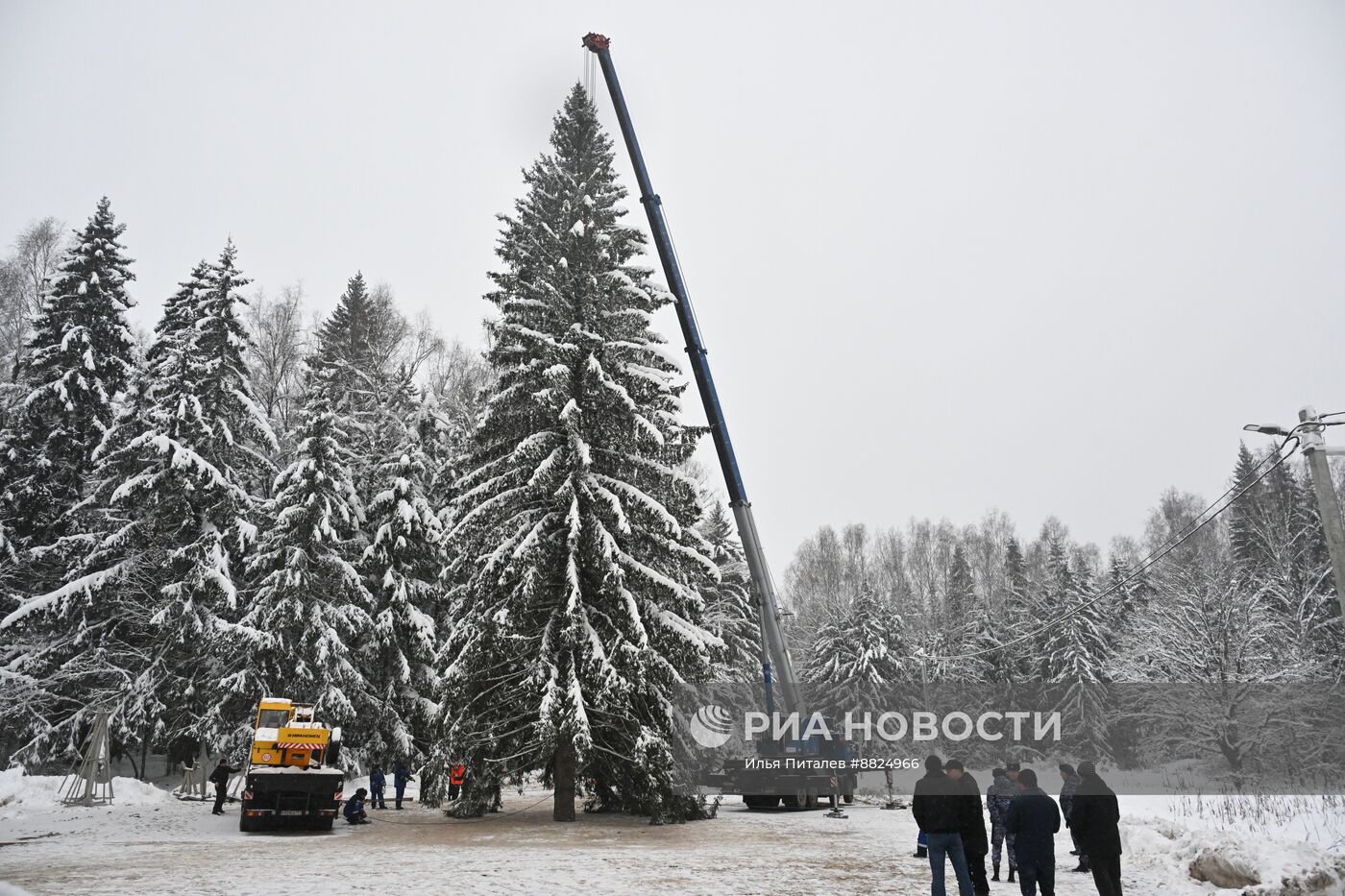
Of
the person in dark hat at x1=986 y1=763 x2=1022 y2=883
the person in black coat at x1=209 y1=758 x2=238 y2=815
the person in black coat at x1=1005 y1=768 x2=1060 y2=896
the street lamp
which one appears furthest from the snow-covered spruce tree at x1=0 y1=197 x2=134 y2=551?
the street lamp

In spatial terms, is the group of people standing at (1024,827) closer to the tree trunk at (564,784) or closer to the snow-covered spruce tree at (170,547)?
the tree trunk at (564,784)

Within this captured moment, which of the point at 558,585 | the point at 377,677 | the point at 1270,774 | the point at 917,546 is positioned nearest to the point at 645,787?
the point at 558,585

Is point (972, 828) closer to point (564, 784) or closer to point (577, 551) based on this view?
point (577, 551)

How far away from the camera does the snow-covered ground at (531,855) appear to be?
1116cm

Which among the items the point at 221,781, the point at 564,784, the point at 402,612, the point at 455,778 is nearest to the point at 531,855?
the point at 564,784

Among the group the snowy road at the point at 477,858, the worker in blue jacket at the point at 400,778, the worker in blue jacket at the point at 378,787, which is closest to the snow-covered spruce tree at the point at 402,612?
the worker in blue jacket at the point at 400,778

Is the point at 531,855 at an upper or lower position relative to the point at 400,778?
lower

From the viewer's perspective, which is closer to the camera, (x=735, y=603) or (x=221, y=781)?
(x=221, y=781)

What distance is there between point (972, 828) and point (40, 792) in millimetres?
23897

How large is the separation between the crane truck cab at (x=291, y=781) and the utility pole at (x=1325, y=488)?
19.2 meters

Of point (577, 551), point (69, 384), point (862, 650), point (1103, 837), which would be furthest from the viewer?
point (862, 650)

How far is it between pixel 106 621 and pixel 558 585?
16.4 m

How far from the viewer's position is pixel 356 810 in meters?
21.3

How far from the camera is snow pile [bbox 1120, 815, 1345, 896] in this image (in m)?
9.90
